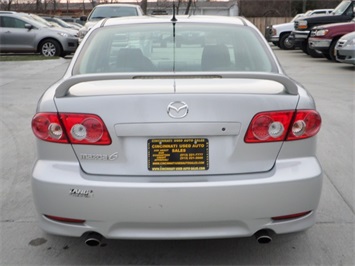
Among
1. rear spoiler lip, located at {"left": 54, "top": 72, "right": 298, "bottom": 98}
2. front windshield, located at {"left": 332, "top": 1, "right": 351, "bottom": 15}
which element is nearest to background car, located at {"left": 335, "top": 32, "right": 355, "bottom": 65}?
front windshield, located at {"left": 332, "top": 1, "right": 351, "bottom": 15}

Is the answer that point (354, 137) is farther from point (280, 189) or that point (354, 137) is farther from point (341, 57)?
point (341, 57)

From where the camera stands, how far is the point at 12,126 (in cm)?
692

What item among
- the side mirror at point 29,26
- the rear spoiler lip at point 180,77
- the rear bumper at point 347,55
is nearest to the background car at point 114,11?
the side mirror at point 29,26

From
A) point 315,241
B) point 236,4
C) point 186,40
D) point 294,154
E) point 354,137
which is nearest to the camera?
point 294,154

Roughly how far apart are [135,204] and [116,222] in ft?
0.56

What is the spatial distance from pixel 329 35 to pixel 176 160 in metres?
14.3

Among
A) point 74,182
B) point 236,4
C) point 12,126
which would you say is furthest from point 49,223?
point 236,4

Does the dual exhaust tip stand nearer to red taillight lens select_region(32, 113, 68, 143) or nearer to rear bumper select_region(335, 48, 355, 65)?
red taillight lens select_region(32, 113, 68, 143)

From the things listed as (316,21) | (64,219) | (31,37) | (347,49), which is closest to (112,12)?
(31,37)

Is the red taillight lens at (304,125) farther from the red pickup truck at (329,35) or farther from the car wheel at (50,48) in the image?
the car wheel at (50,48)

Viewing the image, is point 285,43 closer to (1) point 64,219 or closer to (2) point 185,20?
(2) point 185,20

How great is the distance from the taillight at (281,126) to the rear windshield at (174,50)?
865 millimetres

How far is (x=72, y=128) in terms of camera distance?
9.21ft

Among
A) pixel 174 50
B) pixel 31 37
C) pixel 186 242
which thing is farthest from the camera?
pixel 31 37
